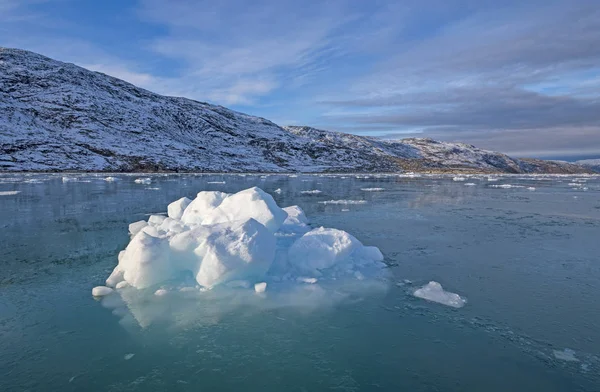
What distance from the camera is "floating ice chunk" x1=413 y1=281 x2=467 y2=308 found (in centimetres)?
749

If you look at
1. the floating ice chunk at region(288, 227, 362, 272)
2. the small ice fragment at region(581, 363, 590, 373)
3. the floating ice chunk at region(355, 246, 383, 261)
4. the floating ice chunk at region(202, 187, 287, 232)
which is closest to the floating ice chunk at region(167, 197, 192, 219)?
the floating ice chunk at region(202, 187, 287, 232)

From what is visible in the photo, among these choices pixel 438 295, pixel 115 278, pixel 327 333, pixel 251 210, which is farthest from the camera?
pixel 251 210

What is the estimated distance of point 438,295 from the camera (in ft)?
25.4

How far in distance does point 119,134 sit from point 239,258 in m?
107

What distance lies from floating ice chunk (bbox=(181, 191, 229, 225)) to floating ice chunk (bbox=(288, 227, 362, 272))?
370 cm

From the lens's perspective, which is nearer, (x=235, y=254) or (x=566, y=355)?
(x=566, y=355)

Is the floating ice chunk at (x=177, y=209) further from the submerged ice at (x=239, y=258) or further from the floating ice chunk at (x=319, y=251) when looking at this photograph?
the floating ice chunk at (x=319, y=251)

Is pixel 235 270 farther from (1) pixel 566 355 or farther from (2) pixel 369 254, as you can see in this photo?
(1) pixel 566 355

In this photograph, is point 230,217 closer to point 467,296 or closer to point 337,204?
point 467,296

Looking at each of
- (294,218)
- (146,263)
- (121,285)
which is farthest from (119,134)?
(146,263)

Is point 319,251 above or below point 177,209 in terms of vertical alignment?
below

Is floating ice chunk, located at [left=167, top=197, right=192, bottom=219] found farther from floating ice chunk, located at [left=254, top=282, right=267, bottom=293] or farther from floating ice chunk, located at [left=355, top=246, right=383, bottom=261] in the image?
floating ice chunk, located at [left=355, top=246, right=383, bottom=261]

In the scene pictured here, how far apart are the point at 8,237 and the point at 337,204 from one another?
16.0 meters

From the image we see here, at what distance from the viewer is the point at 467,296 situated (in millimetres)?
7895
